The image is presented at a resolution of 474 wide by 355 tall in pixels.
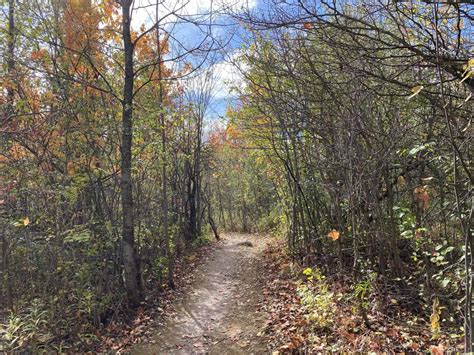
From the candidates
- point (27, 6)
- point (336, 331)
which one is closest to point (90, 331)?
point (336, 331)

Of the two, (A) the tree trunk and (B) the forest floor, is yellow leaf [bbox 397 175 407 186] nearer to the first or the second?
(B) the forest floor

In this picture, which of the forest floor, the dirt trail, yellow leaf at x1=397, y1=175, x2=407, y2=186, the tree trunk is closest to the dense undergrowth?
the forest floor

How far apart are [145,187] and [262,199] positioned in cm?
1399

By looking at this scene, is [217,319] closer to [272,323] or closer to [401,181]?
[272,323]

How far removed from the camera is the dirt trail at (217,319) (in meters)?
5.05

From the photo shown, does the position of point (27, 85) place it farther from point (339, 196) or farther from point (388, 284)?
point (388, 284)

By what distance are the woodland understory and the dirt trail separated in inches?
13.9

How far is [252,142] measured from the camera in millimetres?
10320

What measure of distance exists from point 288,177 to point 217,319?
189 inches

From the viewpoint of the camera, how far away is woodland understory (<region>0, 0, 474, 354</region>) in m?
4.31

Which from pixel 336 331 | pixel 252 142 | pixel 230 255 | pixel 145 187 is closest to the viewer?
pixel 336 331

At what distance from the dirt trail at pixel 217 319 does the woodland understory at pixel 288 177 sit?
35cm

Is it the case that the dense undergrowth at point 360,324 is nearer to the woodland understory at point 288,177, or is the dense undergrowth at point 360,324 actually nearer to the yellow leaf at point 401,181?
the woodland understory at point 288,177

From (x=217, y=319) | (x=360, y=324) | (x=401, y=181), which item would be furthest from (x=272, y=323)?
(x=401, y=181)
